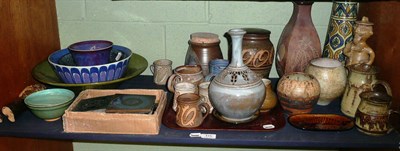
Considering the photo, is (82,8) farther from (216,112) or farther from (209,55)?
(216,112)

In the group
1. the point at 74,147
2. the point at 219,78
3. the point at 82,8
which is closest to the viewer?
the point at 219,78

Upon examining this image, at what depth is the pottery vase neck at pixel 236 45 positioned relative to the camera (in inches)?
42.0

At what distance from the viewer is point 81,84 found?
1.20m

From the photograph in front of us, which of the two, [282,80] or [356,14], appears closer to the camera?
[282,80]

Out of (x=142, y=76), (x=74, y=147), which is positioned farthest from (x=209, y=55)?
(x=74, y=147)

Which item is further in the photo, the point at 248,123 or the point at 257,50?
the point at 257,50

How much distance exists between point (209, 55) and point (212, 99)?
0.83 ft

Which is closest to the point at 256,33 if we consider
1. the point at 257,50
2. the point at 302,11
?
the point at 257,50

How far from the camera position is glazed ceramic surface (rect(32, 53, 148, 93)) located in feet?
3.99

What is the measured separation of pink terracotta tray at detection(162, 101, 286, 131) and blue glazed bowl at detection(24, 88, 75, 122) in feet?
0.96

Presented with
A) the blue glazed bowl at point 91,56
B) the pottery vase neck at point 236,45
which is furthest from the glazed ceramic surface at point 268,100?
the blue glazed bowl at point 91,56

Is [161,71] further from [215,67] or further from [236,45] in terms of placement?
[236,45]

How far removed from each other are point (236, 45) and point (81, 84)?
0.49m

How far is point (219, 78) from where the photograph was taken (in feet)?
3.59
